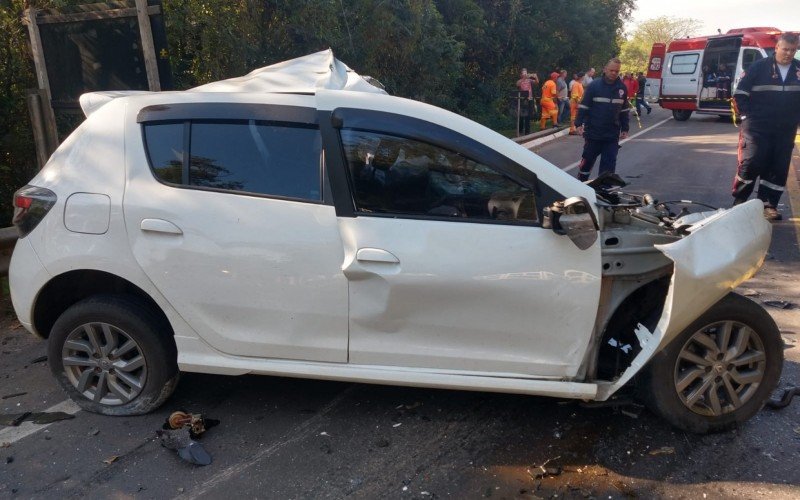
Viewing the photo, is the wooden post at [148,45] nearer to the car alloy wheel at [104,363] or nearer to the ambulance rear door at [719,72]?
the car alloy wheel at [104,363]

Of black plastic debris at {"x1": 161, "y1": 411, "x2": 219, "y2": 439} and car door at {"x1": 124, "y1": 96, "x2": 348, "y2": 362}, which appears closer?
car door at {"x1": 124, "y1": 96, "x2": 348, "y2": 362}

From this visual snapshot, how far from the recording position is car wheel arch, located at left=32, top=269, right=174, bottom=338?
3.68m

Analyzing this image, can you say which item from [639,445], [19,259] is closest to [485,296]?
[639,445]

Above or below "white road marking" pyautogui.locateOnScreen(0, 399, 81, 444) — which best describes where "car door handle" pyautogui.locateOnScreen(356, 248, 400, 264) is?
above

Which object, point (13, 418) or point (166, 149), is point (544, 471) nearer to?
point (166, 149)

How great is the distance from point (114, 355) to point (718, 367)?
10.6 feet

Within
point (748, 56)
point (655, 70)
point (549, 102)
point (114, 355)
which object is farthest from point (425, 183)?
point (655, 70)

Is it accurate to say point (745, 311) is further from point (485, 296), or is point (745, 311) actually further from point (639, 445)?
point (485, 296)

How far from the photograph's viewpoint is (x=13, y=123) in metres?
7.25

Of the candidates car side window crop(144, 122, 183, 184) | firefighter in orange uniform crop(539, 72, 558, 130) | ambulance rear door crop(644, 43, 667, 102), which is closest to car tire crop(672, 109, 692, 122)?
ambulance rear door crop(644, 43, 667, 102)

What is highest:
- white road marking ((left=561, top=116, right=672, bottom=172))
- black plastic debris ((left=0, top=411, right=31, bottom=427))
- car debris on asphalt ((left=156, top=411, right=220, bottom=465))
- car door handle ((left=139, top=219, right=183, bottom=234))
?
car door handle ((left=139, top=219, right=183, bottom=234))

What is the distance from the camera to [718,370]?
3.41 m

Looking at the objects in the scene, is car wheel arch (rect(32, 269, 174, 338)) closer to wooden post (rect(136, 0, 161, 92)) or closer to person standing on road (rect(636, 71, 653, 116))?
wooden post (rect(136, 0, 161, 92))

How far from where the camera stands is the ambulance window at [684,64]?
2256 cm
